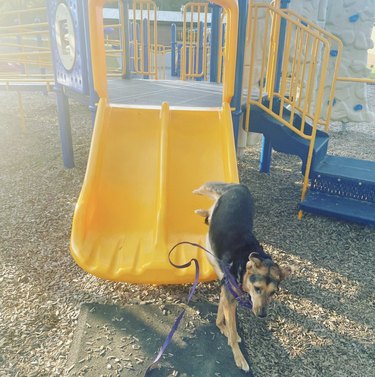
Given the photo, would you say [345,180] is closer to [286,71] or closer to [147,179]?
[286,71]

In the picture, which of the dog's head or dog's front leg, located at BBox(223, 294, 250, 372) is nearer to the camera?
the dog's head

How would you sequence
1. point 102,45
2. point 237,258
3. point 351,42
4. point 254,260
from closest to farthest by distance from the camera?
point 254,260
point 237,258
point 102,45
point 351,42

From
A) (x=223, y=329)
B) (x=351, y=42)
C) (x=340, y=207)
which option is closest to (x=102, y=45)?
(x=223, y=329)

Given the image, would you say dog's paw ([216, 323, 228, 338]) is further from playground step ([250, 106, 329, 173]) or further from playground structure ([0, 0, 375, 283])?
playground step ([250, 106, 329, 173])

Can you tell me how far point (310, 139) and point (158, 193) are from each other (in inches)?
80.5

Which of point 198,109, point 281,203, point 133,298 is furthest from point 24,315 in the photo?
point 281,203

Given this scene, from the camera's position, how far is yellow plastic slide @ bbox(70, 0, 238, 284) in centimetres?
262

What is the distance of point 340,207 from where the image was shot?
4.02 metres

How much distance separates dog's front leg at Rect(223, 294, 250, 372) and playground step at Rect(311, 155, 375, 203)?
250cm

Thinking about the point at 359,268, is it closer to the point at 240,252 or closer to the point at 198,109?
the point at 240,252

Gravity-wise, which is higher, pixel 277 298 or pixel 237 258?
pixel 237 258

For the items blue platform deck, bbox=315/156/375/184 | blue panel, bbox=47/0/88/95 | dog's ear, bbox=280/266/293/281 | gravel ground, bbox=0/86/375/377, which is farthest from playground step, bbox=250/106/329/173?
dog's ear, bbox=280/266/293/281

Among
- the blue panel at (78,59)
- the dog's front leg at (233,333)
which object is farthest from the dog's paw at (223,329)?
the blue panel at (78,59)

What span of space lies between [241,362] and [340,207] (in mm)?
2409
